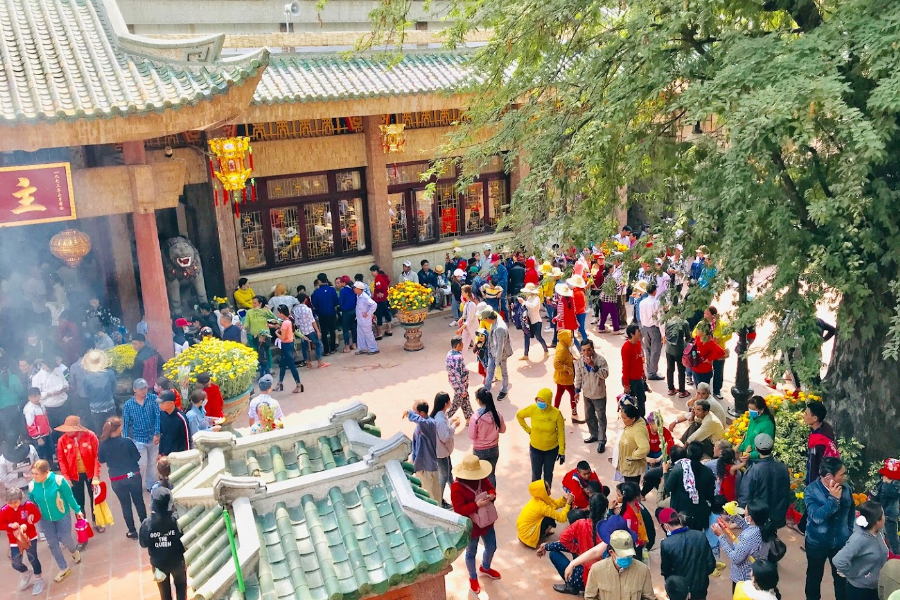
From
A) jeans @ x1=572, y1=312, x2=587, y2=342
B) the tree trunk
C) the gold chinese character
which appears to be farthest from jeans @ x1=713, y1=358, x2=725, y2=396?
the gold chinese character

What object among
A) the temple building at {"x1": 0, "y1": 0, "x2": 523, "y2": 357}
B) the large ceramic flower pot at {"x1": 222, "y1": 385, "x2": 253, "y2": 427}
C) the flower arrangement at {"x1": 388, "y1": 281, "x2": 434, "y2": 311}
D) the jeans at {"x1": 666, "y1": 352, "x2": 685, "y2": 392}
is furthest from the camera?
the flower arrangement at {"x1": 388, "y1": 281, "x2": 434, "y2": 311}

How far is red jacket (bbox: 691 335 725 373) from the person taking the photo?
36.1 feet

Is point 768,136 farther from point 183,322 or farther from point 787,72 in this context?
point 183,322

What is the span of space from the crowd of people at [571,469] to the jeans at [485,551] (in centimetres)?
1

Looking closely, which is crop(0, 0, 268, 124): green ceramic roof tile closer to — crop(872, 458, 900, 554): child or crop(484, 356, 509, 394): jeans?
crop(484, 356, 509, 394): jeans

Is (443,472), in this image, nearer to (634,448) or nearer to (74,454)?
(634,448)

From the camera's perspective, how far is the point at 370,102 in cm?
1480

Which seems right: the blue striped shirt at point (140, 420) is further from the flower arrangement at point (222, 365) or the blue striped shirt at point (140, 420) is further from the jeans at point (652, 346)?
the jeans at point (652, 346)

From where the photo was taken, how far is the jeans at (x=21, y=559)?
7.85 meters

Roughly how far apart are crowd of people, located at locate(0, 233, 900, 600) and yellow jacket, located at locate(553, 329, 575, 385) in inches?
1.3

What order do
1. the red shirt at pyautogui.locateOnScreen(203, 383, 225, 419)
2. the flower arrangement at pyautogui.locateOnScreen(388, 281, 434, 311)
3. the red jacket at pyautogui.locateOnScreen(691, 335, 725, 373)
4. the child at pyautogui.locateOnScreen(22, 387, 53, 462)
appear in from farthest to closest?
the flower arrangement at pyautogui.locateOnScreen(388, 281, 434, 311), the red jacket at pyautogui.locateOnScreen(691, 335, 725, 373), the red shirt at pyautogui.locateOnScreen(203, 383, 225, 419), the child at pyautogui.locateOnScreen(22, 387, 53, 462)

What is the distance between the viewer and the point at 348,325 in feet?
49.6

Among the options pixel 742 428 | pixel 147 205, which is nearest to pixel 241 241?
pixel 147 205

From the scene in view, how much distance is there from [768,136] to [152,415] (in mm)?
7285
